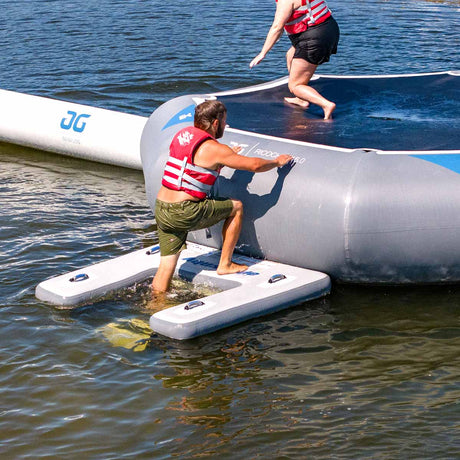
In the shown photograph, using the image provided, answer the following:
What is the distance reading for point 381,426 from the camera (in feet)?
14.8

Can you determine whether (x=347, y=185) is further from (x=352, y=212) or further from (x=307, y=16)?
(x=307, y=16)

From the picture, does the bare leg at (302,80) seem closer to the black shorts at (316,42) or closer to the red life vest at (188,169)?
the black shorts at (316,42)

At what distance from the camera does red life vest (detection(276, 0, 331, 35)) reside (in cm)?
689

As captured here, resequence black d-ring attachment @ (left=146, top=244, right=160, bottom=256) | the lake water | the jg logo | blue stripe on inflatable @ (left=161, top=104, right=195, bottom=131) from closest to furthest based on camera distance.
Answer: the lake water
black d-ring attachment @ (left=146, top=244, right=160, bottom=256)
blue stripe on inflatable @ (left=161, top=104, right=195, bottom=131)
the jg logo

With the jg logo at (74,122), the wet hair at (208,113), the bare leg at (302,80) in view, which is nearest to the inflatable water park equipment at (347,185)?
the bare leg at (302,80)

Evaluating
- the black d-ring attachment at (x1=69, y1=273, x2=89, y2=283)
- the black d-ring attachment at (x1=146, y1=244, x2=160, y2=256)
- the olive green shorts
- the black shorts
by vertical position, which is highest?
the black shorts

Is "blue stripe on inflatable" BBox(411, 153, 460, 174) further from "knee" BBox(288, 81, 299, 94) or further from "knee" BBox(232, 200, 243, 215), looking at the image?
"knee" BBox(288, 81, 299, 94)

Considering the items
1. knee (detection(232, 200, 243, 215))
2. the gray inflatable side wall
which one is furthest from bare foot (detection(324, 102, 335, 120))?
knee (detection(232, 200, 243, 215))

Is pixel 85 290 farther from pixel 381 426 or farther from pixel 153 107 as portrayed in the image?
pixel 153 107

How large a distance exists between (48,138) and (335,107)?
11.3 feet

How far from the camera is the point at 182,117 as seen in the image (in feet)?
21.9

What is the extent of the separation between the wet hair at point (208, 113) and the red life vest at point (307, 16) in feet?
5.25

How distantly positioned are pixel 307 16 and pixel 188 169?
6.65 feet

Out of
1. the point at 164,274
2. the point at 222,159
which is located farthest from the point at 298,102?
the point at 164,274
